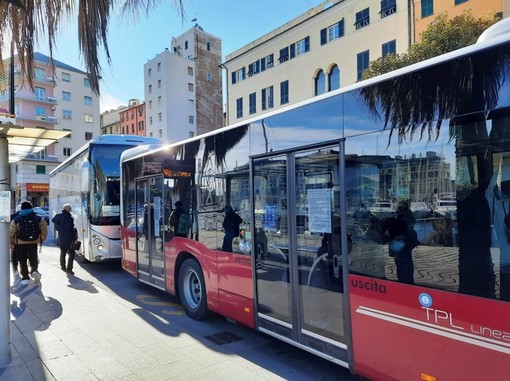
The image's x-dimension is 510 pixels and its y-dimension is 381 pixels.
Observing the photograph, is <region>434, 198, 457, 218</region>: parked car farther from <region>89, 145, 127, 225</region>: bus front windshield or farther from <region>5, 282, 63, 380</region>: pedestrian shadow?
<region>89, 145, 127, 225</region>: bus front windshield

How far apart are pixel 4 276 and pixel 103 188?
5868 millimetres

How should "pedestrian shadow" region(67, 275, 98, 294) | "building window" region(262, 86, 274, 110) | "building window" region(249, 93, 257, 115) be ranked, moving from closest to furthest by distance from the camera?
"pedestrian shadow" region(67, 275, 98, 294), "building window" region(262, 86, 274, 110), "building window" region(249, 93, 257, 115)

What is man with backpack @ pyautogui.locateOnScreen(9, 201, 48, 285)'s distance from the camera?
829 centimetres

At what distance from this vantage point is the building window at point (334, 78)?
2908 centimetres

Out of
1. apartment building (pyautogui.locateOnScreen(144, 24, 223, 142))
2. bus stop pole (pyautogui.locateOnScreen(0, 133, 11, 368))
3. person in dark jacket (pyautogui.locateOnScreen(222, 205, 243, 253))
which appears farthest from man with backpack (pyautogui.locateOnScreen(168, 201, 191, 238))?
apartment building (pyautogui.locateOnScreen(144, 24, 223, 142))

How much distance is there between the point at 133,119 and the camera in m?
72.1

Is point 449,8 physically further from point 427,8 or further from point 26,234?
point 26,234

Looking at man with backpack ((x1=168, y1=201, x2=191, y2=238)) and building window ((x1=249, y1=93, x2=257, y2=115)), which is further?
building window ((x1=249, y1=93, x2=257, y2=115))

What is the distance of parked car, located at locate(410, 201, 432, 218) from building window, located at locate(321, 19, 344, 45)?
28088mm

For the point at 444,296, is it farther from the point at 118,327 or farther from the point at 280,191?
the point at 118,327

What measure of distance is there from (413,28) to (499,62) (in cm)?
2460

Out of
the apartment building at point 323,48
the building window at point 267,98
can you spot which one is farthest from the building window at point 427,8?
the building window at point 267,98

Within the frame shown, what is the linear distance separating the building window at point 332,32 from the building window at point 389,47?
3.76m

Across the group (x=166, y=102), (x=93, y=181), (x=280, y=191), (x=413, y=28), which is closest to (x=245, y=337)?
(x=280, y=191)
